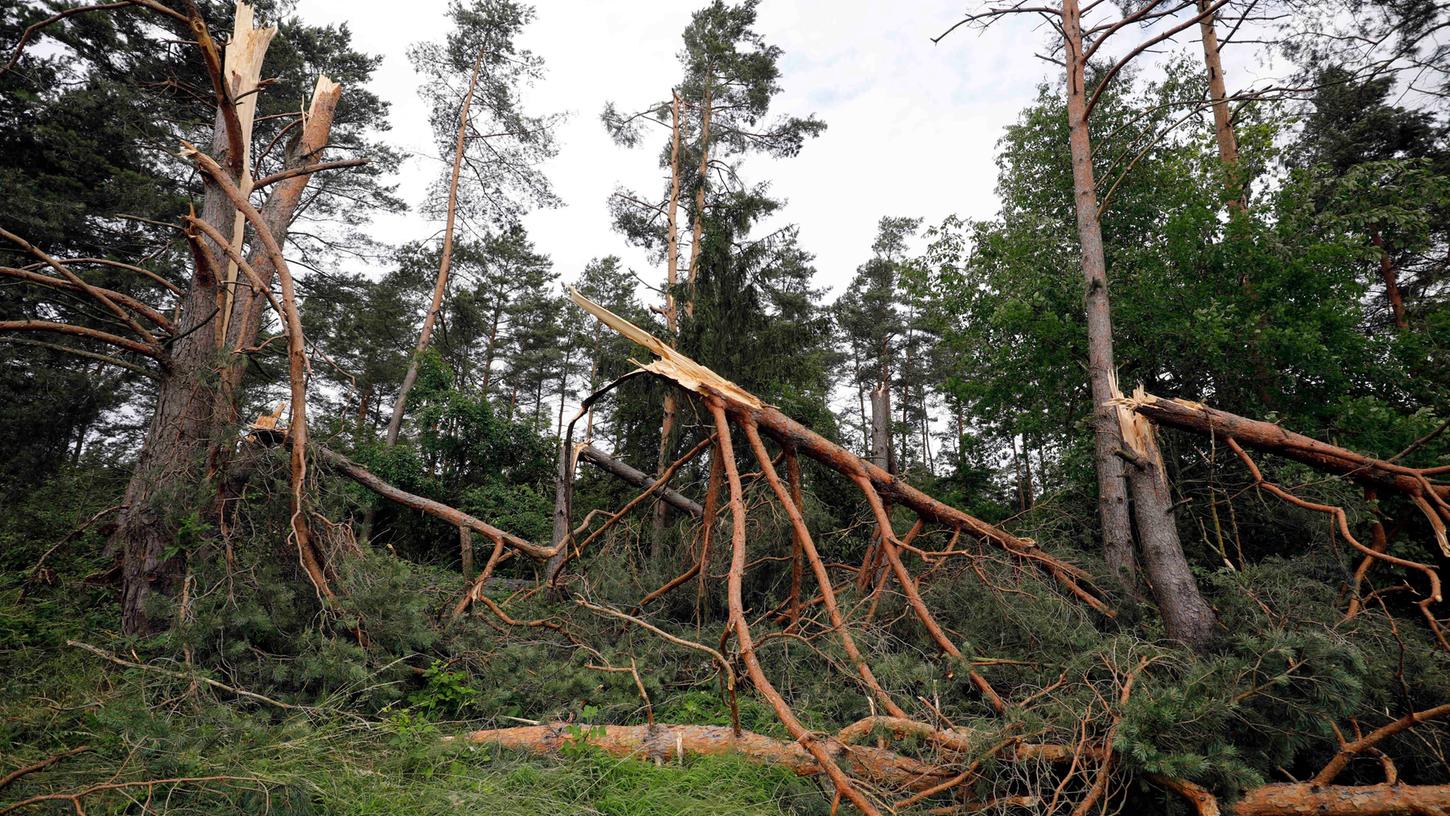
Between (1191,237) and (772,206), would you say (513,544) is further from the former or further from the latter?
(772,206)

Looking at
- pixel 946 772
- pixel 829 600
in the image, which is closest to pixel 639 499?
pixel 829 600

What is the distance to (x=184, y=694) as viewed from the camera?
2945mm

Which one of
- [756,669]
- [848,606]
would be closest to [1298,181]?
[848,606]

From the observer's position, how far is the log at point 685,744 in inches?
113

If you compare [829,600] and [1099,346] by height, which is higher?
[1099,346]

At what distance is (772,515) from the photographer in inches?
212

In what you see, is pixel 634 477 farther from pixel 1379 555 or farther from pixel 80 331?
pixel 1379 555

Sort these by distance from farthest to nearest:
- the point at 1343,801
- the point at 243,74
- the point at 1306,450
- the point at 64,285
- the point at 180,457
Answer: the point at 243,74 < the point at 1306,450 < the point at 180,457 < the point at 64,285 < the point at 1343,801

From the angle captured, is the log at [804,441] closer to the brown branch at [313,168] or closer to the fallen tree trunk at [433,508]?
the brown branch at [313,168]

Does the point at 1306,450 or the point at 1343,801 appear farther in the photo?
the point at 1306,450

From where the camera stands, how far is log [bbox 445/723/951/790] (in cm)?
286

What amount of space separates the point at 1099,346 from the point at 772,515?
10.0ft

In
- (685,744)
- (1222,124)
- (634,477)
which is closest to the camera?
(685,744)

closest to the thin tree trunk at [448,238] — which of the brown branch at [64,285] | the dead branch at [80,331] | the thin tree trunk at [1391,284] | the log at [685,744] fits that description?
the brown branch at [64,285]
